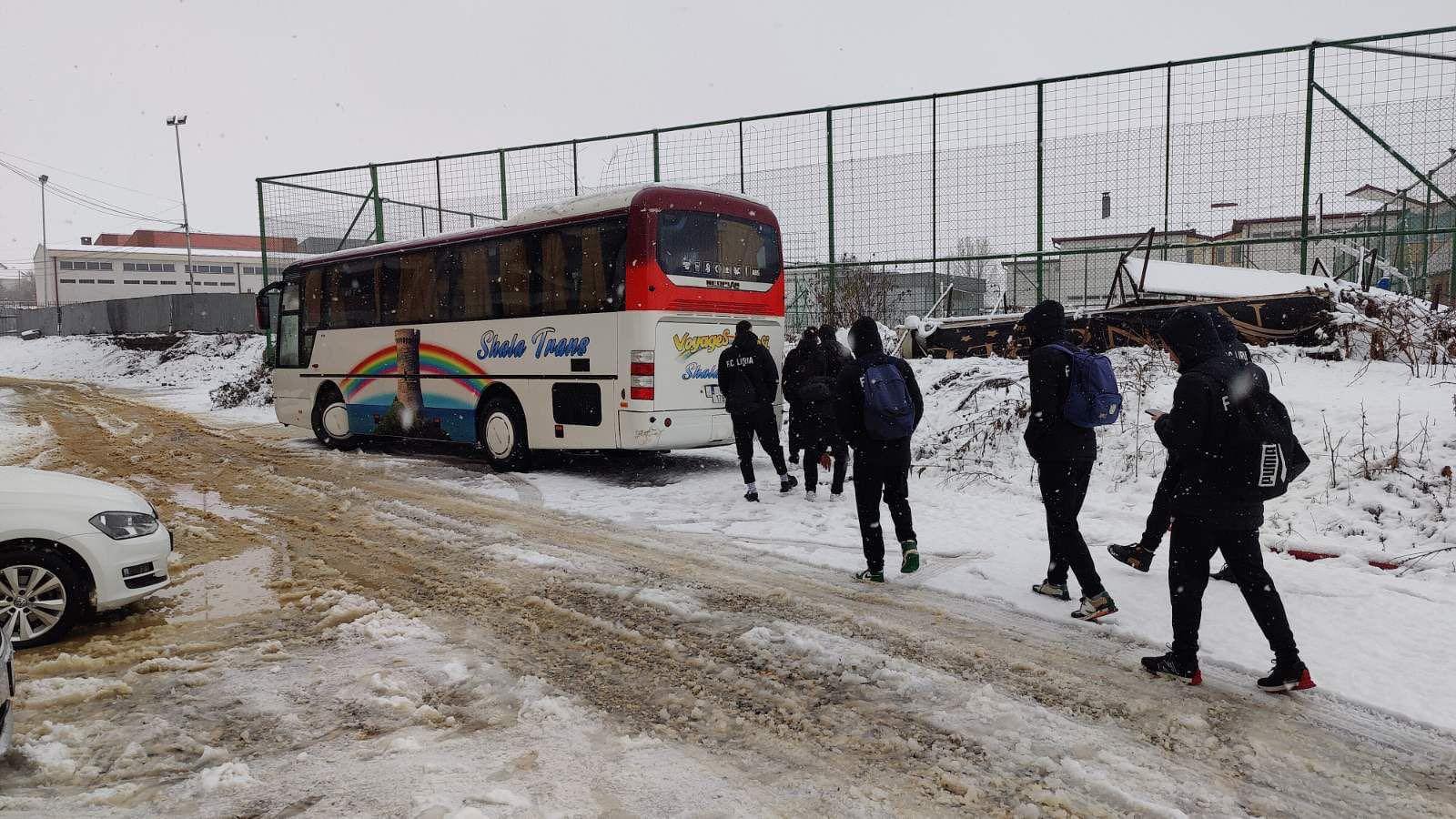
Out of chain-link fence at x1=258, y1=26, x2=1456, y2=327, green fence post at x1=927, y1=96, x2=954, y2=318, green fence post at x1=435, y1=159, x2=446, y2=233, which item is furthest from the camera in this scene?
green fence post at x1=435, y1=159, x2=446, y2=233

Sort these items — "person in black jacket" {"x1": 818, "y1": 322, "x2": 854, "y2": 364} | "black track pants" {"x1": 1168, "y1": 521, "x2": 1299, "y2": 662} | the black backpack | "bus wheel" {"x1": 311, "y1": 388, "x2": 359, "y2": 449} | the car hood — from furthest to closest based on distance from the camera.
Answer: "bus wheel" {"x1": 311, "y1": 388, "x2": 359, "y2": 449}, "person in black jacket" {"x1": 818, "y1": 322, "x2": 854, "y2": 364}, the car hood, "black track pants" {"x1": 1168, "y1": 521, "x2": 1299, "y2": 662}, the black backpack

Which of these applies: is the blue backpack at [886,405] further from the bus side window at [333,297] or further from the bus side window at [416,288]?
the bus side window at [333,297]

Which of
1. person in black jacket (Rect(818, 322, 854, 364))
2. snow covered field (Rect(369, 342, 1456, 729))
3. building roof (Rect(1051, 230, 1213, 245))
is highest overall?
building roof (Rect(1051, 230, 1213, 245))

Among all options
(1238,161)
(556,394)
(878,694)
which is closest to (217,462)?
(556,394)

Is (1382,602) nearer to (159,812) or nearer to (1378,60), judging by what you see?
(159,812)

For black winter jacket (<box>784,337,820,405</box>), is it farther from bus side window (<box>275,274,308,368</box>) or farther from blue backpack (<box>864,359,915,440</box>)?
bus side window (<box>275,274,308,368</box>)

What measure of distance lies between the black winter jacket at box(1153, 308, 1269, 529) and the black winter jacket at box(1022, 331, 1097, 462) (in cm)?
105

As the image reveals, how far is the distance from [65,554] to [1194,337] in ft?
20.6

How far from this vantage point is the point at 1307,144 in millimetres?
11344

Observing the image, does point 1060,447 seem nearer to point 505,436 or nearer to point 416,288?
point 505,436

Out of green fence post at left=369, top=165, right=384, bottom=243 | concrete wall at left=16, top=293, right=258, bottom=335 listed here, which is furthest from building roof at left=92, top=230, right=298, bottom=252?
green fence post at left=369, top=165, right=384, bottom=243

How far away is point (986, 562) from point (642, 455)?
6.87 m

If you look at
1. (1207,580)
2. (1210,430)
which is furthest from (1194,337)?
(1207,580)

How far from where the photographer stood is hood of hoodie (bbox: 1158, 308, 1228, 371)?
13.4 feet
